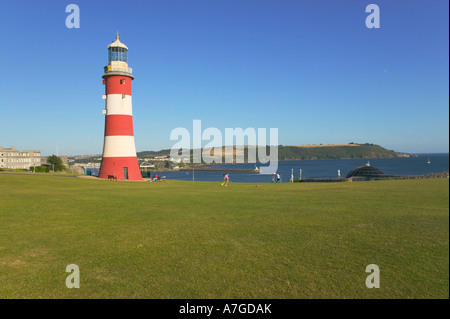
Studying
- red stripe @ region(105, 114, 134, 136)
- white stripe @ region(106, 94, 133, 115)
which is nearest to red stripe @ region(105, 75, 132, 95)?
white stripe @ region(106, 94, 133, 115)

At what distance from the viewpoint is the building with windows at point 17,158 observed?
340 feet

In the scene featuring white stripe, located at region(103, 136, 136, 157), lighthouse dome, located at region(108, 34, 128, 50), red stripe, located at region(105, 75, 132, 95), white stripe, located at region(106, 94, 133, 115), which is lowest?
white stripe, located at region(103, 136, 136, 157)

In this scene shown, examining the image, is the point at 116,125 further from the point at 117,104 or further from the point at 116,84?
the point at 116,84

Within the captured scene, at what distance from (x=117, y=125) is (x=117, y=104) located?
2.68m

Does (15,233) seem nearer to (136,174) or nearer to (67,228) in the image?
(67,228)

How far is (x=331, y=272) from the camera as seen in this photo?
6539mm

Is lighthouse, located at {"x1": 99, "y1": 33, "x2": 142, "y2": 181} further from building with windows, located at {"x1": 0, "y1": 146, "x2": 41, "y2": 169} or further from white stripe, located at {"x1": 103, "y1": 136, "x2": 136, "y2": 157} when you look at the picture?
building with windows, located at {"x1": 0, "y1": 146, "x2": 41, "y2": 169}

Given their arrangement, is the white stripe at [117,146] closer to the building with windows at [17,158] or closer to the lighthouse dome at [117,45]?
the lighthouse dome at [117,45]

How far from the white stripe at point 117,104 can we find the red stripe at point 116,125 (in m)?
0.51

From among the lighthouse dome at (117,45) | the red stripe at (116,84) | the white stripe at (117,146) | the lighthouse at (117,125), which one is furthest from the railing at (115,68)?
the white stripe at (117,146)

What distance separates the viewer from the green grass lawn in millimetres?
5848

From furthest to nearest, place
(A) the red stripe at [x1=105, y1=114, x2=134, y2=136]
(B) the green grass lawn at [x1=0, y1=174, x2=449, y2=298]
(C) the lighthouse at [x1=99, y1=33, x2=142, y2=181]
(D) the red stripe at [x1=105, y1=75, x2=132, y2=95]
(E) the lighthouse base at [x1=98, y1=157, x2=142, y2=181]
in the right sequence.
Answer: (D) the red stripe at [x1=105, y1=75, x2=132, y2=95], (E) the lighthouse base at [x1=98, y1=157, x2=142, y2=181], (C) the lighthouse at [x1=99, y1=33, x2=142, y2=181], (A) the red stripe at [x1=105, y1=114, x2=134, y2=136], (B) the green grass lawn at [x1=0, y1=174, x2=449, y2=298]
